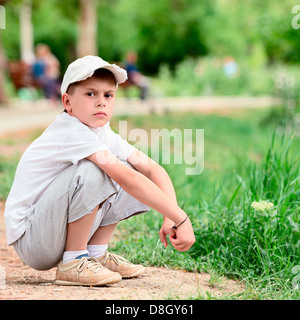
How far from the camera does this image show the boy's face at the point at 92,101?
2.64 metres

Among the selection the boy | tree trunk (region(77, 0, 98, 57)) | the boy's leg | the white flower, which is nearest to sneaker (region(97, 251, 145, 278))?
the boy's leg

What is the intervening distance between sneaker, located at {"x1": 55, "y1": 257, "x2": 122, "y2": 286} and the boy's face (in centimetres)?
64

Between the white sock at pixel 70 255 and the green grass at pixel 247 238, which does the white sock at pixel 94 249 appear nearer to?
the white sock at pixel 70 255

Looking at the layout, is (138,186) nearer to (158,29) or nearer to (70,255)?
(70,255)

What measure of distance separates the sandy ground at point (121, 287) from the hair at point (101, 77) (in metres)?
0.91

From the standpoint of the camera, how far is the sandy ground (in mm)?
2512

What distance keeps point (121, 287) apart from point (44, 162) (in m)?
0.68

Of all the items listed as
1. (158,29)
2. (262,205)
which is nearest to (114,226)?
(262,205)

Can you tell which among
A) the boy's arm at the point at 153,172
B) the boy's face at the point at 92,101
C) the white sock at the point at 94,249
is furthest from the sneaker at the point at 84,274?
the boy's face at the point at 92,101

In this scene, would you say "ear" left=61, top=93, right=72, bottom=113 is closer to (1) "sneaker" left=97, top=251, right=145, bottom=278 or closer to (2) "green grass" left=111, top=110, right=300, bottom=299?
(1) "sneaker" left=97, top=251, right=145, bottom=278

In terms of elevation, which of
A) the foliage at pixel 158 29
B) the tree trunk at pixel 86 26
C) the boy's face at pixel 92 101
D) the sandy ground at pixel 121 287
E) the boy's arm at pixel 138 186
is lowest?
the sandy ground at pixel 121 287

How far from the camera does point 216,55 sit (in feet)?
105

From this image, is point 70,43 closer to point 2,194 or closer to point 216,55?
point 216,55
